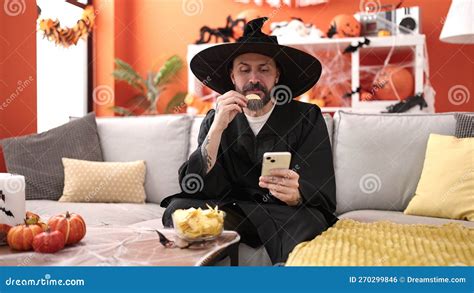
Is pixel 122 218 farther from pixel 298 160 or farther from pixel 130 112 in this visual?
pixel 130 112

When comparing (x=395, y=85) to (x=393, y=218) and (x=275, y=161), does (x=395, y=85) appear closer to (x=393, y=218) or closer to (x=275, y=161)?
(x=393, y=218)

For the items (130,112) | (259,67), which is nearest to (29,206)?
(259,67)

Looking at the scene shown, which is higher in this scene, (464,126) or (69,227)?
(464,126)

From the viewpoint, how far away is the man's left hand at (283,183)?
1.69 metres

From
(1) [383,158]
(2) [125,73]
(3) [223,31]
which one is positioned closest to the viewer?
(1) [383,158]

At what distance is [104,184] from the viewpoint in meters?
2.80

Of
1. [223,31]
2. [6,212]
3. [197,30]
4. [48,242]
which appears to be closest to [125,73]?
[197,30]

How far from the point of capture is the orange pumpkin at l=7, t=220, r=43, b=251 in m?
1.36

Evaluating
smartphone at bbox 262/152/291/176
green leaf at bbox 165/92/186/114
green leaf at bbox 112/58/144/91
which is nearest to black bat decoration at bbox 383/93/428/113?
green leaf at bbox 165/92/186/114

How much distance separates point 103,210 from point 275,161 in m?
→ 1.17

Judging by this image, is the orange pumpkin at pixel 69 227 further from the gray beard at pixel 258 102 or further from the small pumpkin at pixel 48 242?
the gray beard at pixel 258 102

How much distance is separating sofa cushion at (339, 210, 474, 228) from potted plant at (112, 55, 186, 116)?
9.58ft

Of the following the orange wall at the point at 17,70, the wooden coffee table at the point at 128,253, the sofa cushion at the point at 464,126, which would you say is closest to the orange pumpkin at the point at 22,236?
the wooden coffee table at the point at 128,253

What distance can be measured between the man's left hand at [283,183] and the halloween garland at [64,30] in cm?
301
